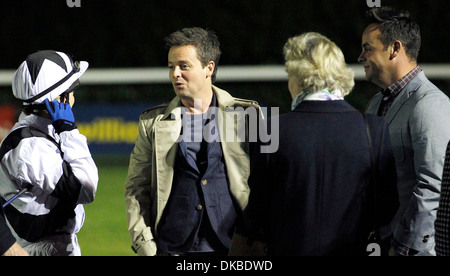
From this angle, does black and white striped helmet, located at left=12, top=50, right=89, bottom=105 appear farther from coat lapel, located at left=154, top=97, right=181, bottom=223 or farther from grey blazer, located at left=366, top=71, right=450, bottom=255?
grey blazer, located at left=366, top=71, right=450, bottom=255

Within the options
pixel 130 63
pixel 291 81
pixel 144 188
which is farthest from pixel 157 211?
pixel 130 63

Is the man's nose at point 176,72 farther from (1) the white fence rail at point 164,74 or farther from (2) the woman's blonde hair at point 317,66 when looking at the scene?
(1) the white fence rail at point 164,74

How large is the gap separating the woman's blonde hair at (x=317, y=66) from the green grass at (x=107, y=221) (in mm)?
4170

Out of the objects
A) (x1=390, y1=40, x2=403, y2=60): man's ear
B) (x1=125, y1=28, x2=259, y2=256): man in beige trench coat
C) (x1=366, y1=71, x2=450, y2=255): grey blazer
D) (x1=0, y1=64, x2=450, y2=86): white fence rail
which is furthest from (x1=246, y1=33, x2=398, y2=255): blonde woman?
(x1=0, y1=64, x2=450, y2=86): white fence rail

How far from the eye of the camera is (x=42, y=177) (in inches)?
115

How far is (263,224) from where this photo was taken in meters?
2.79

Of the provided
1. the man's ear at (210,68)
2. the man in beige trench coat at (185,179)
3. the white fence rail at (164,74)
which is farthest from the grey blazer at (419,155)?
the white fence rail at (164,74)

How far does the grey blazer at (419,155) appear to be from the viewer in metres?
3.00

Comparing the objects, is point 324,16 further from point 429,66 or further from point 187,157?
point 187,157

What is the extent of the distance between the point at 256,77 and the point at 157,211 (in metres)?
9.70

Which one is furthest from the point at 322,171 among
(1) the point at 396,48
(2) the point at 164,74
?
(2) the point at 164,74

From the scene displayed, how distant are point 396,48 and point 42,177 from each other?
180 centimetres

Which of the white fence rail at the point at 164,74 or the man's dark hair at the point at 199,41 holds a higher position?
the man's dark hair at the point at 199,41

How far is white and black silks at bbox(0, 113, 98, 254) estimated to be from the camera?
292 centimetres
